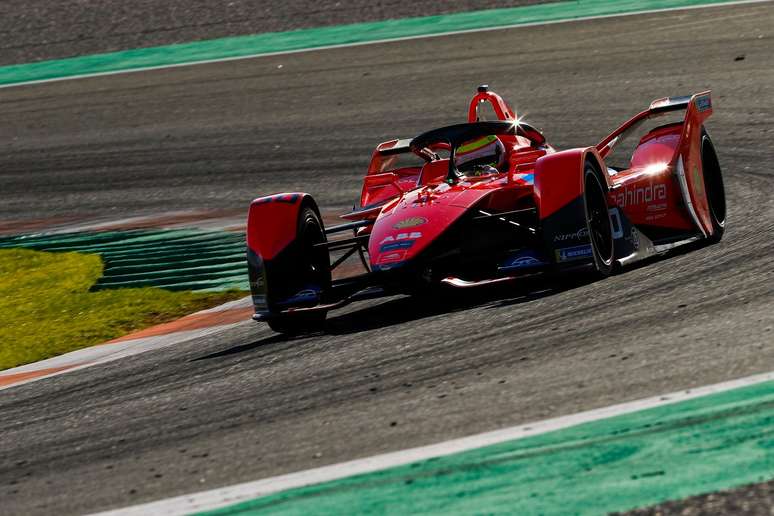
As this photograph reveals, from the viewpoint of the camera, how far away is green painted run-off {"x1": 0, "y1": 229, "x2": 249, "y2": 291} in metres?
11.1

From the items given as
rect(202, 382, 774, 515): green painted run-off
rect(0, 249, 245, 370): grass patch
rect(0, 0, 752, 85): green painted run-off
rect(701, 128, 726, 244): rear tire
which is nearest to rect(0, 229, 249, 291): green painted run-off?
rect(0, 249, 245, 370): grass patch

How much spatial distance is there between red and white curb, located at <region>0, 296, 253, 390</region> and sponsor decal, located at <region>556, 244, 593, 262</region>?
8.52ft

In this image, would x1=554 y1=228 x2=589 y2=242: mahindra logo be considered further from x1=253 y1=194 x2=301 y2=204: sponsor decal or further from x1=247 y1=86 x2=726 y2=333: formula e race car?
x1=253 y1=194 x2=301 y2=204: sponsor decal

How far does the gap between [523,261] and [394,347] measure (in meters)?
1.15

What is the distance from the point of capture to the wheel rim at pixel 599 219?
26.7 ft

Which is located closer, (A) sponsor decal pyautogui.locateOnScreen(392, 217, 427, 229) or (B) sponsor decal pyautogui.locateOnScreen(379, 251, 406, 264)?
(B) sponsor decal pyautogui.locateOnScreen(379, 251, 406, 264)

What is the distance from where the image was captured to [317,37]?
65.5ft

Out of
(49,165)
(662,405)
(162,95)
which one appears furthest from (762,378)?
(162,95)

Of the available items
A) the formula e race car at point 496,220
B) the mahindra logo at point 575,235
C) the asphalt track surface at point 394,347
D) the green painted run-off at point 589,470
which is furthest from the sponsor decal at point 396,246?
the green painted run-off at point 589,470

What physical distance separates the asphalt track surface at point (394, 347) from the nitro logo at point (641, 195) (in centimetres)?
46

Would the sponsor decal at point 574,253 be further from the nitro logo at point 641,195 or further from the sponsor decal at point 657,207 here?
the sponsor decal at point 657,207

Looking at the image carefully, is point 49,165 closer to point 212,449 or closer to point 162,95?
point 162,95

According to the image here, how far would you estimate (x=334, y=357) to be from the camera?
287 inches

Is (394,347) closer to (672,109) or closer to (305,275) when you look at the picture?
(305,275)
